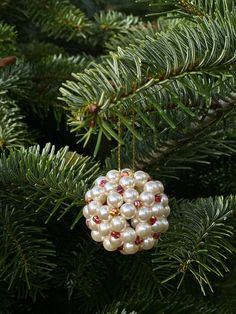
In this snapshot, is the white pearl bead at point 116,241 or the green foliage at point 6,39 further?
the green foliage at point 6,39

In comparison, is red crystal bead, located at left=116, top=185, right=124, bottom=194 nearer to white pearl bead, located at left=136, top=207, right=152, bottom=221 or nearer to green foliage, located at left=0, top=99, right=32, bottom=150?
white pearl bead, located at left=136, top=207, right=152, bottom=221

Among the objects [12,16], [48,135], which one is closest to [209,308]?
[48,135]

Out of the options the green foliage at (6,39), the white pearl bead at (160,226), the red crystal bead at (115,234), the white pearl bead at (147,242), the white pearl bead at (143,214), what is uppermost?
the green foliage at (6,39)

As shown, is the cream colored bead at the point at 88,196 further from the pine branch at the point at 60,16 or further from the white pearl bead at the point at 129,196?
the pine branch at the point at 60,16

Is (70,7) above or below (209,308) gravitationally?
above

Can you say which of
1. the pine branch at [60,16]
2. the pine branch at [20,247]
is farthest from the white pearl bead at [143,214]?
the pine branch at [60,16]

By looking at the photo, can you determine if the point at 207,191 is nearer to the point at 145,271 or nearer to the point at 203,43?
the point at 145,271

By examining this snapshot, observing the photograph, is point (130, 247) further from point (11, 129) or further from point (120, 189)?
point (11, 129)

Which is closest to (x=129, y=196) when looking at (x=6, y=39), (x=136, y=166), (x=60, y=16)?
(x=136, y=166)
